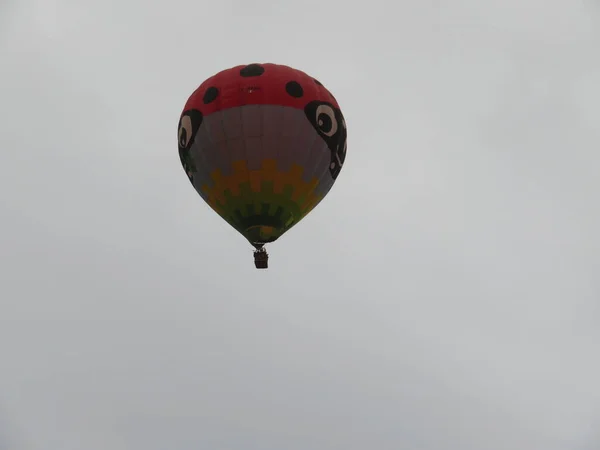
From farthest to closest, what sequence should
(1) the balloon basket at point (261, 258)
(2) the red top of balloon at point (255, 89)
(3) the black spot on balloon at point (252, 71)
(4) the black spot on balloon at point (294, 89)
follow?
(1) the balloon basket at point (261, 258) → (3) the black spot on balloon at point (252, 71) → (4) the black spot on balloon at point (294, 89) → (2) the red top of balloon at point (255, 89)

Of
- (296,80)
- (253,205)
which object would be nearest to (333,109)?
(296,80)

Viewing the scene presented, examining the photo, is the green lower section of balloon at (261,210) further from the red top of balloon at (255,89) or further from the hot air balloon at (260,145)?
the red top of balloon at (255,89)

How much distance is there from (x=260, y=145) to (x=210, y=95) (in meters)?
2.73

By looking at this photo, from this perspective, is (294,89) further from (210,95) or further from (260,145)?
(210,95)

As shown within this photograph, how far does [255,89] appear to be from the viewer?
20844 mm

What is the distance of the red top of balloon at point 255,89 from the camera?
20797 millimetres

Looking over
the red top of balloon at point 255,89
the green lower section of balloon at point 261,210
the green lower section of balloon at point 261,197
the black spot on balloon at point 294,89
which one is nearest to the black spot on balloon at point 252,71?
the red top of balloon at point 255,89

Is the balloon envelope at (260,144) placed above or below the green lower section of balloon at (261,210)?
above

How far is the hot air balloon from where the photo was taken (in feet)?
67.8

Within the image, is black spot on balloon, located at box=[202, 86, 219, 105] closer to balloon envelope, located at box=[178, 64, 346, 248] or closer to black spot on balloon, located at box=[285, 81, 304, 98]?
balloon envelope, located at box=[178, 64, 346, 248]

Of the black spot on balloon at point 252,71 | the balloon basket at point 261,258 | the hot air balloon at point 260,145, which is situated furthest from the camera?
the balloon basket at point 261,258

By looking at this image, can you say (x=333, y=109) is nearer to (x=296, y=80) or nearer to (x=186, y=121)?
(x=296, y=80)

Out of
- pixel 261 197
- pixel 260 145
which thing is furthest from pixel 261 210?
pixel 260 145

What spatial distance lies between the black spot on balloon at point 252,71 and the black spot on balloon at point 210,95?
1.14 m
